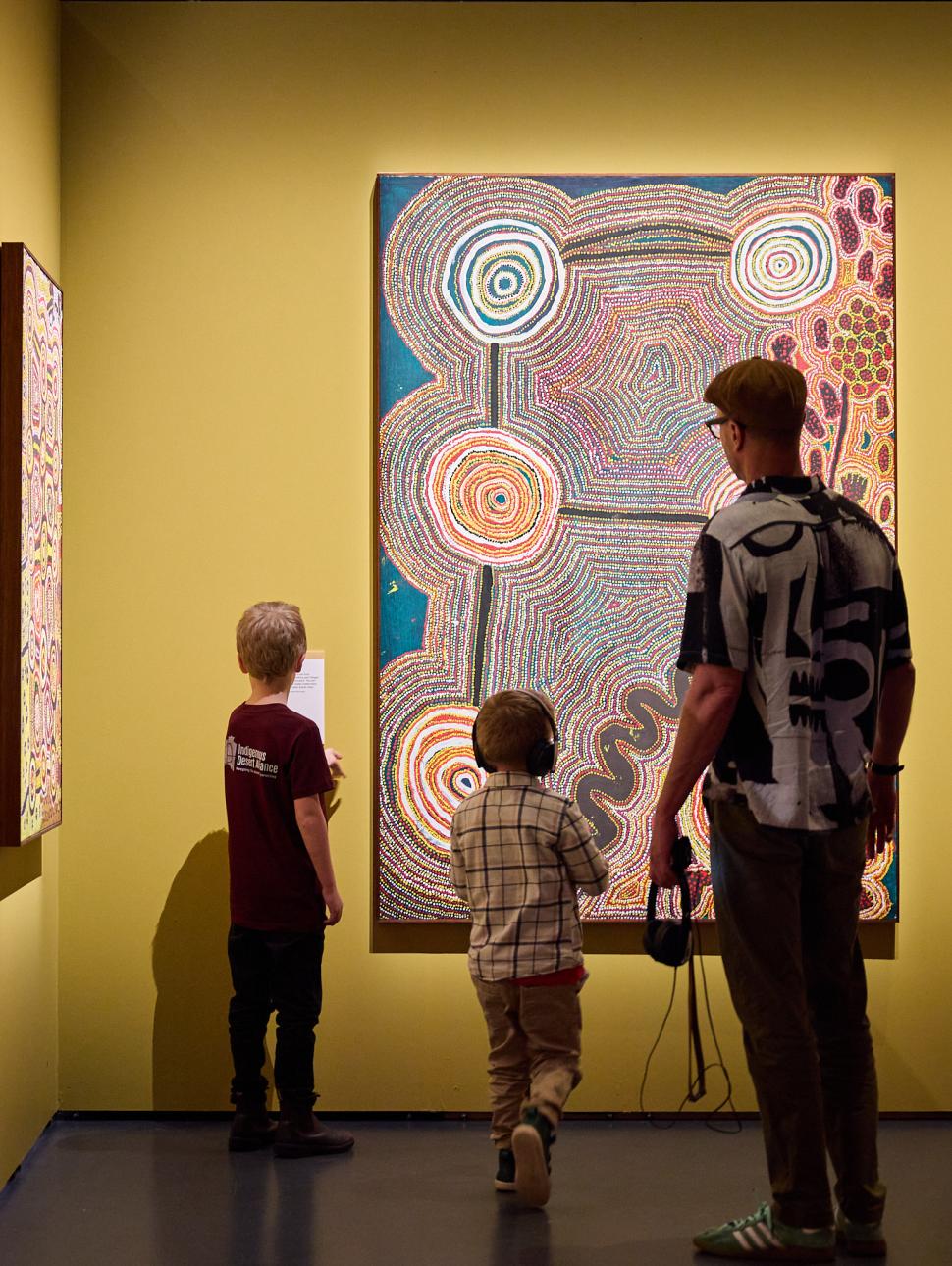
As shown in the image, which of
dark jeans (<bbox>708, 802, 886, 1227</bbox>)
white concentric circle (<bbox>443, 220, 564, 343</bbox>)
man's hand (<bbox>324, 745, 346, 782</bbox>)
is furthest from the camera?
white concentric circle (<bbox>443, 220, 564, 343</bbox>)

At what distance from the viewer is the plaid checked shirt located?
9.73ft

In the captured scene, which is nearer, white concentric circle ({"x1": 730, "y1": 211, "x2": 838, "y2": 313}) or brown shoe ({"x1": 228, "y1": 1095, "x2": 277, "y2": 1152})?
brown shoe ({"x1": 228, "y1": 1095, "x2": 277, "y2": 1152})

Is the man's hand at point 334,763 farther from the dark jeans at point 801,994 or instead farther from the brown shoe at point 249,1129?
the dark jeans at point 801,994

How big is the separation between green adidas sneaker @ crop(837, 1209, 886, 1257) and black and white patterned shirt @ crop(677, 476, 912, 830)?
0.83 meters

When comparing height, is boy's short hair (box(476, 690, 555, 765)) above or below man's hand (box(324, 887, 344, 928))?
above

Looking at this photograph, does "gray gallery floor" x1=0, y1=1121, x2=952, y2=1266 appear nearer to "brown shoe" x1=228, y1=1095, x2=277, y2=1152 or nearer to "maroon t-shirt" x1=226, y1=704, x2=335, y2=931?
"brown shoe" x1=228, y1=1095, x2=277, y2=1152

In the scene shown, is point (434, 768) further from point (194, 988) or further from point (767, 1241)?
point (767, 1241)

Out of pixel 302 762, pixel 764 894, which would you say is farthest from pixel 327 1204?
pixel 764 894

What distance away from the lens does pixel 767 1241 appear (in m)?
2.65

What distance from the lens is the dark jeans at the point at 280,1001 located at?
3.31 m

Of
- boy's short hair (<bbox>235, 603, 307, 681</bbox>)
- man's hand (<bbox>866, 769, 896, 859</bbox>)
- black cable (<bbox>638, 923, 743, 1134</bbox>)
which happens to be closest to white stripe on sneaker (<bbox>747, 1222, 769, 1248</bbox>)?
man's hand (<bbox>866, 769, 896, 859</bbox>)

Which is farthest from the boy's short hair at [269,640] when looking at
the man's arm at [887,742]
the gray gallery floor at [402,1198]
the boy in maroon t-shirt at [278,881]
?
the man's arm at [887,742]
